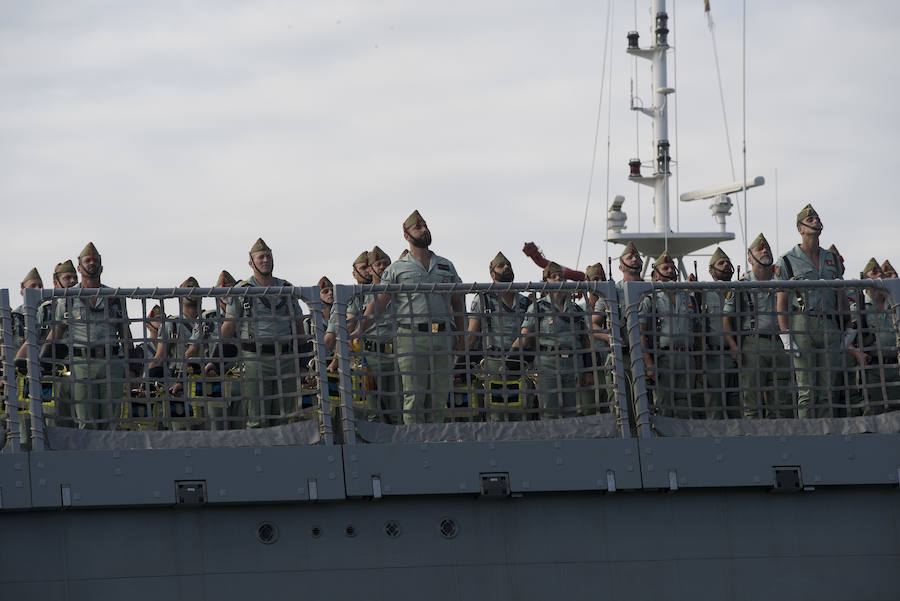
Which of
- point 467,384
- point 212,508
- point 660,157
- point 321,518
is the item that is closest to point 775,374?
point 467,384

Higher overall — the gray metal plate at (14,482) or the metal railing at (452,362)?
the metal railing at (452,362)

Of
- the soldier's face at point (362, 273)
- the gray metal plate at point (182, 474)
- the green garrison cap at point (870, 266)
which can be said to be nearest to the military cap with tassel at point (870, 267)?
the green garrison cap at point (870, 266)

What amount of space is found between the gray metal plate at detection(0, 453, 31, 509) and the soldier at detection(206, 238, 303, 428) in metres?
1.23

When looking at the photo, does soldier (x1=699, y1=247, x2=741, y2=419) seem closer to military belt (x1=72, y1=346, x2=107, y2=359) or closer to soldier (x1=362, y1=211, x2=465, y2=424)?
soldier (x1=362, y1=211, x2=465, y2=424)

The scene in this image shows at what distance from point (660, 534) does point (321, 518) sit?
2079mm

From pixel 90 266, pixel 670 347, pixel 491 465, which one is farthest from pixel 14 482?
pixel 670 347

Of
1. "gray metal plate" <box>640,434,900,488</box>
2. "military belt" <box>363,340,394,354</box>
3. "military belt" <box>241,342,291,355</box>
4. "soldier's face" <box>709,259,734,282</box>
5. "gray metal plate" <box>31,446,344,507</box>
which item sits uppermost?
"soldier's face" <box>709,259,734,282</box>

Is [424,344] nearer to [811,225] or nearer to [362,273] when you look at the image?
[362,273]

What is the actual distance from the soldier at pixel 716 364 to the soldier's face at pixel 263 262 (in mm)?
2857

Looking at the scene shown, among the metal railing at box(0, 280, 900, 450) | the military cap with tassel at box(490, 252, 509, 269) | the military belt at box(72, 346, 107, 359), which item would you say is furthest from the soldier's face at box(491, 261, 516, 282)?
the military belt at box(72, 346, 107, 359)

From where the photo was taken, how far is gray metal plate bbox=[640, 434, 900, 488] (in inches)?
341

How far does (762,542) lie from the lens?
29.1ft

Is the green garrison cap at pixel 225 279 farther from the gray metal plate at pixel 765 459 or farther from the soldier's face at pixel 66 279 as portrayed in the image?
the gray metal plate at pixel 765 459

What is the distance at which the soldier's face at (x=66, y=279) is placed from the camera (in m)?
9.88
